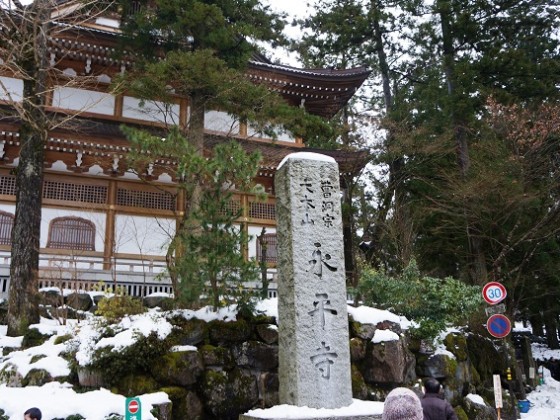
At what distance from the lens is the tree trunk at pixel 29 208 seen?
1041 centimetres

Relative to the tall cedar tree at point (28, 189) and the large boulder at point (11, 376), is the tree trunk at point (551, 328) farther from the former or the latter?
the large boulder at point (11, 376)

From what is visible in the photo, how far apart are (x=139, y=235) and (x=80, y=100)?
457 centimetres

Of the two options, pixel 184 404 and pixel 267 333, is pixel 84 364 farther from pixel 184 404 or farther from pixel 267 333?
pixel 267 333

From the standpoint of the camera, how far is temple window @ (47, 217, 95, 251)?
14.3 metres

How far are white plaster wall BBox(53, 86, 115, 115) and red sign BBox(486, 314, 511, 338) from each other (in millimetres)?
12129

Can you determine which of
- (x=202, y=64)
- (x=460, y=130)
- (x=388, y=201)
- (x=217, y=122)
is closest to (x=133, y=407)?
(x=202, y=64)

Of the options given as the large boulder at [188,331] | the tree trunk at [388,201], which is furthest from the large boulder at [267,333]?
the tree trunk at [388,201]

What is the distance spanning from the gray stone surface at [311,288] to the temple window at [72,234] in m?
8.94

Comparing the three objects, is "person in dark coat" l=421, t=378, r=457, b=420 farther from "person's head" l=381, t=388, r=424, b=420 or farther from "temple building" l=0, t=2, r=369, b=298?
"temple building" l=0, t=2, r=369, b=298

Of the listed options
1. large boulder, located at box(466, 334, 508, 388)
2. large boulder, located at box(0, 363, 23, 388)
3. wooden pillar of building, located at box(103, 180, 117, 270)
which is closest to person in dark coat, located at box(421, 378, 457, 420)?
large boulder, located at box(0, 363, 23, 388)

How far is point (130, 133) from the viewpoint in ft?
34.3

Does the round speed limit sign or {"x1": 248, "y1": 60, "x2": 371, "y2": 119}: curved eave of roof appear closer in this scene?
the round speed limit sign

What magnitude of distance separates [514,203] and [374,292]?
794 centimetres

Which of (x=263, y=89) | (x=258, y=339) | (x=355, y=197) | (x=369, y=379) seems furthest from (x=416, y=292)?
(x=355, y=197)
